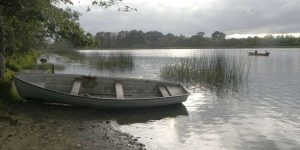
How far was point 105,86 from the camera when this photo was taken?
15297 millimetres

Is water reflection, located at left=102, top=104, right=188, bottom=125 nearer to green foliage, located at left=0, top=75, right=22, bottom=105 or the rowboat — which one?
the rowboat

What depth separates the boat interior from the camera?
14.4m

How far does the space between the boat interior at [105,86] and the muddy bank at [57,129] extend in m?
1.35

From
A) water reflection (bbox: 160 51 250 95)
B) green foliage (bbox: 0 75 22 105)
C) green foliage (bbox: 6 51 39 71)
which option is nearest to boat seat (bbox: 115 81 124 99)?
green foliage (bbox: 0 75 22 105)

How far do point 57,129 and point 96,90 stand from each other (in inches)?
198

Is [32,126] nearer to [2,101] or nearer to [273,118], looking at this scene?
Answer: [2,101]

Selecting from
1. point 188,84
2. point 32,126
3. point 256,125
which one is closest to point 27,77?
point 32,126

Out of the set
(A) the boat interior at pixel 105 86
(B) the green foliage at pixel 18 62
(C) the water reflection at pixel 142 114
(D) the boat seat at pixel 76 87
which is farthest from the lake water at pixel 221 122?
(B) the green foliage at pixel 18 62

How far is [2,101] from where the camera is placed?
1212 centimetres

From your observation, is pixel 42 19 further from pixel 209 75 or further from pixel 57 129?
pixel 209 75

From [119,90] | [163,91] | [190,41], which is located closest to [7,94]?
[119,90]

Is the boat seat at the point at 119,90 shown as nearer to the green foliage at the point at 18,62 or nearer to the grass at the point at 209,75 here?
the grass at the point at 209,75

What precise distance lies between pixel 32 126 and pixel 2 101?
107 inches

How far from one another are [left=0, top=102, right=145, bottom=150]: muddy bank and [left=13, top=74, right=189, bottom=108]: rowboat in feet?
1.41
